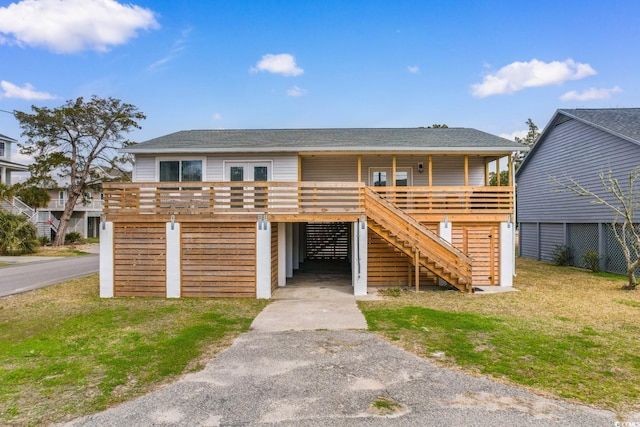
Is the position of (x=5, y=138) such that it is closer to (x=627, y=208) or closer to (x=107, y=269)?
(x=107, y=269)

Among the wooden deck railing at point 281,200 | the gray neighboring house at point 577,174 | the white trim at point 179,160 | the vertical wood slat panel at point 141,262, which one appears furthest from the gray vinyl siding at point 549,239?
the vertical wood slat panel at point 141,262

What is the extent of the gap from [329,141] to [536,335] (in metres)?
8.94

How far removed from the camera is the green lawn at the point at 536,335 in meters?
4.74

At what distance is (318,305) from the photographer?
31.0ft

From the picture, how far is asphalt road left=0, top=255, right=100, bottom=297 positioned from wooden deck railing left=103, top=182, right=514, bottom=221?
497 cm

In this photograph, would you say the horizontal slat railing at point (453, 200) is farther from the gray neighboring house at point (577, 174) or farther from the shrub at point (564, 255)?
the shrub at point (564, 255)

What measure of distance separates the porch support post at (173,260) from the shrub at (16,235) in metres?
19.3

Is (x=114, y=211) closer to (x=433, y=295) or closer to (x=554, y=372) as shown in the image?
(x=433, y=295)

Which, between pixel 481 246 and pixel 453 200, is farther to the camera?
pixel 481 246

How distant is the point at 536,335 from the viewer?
22.1ft

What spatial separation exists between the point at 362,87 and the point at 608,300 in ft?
59.8

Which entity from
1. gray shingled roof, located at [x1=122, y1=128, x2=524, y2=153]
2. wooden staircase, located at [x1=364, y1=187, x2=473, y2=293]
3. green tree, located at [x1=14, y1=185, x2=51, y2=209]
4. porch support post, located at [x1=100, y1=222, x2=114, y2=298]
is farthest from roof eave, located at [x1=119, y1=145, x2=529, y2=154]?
green tree, located at [x1=14, y1=185, x2=51, y2=209]

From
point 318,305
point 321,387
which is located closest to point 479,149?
point 318,305

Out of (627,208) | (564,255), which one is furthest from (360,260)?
(564,255)
